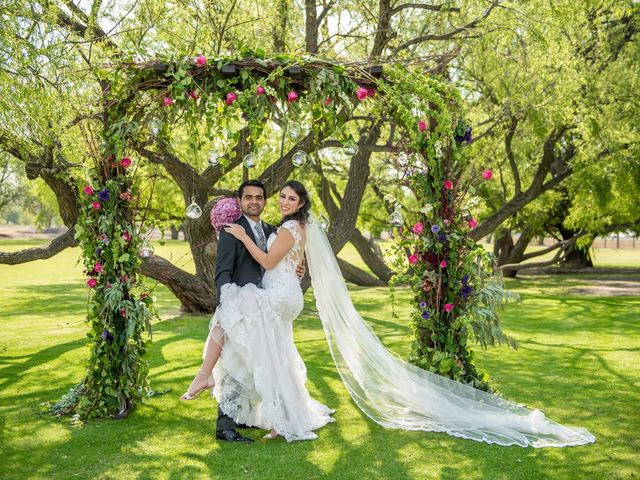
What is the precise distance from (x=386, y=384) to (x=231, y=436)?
144 centimetres

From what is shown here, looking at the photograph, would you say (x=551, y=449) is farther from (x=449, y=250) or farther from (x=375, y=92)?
(x=375, y=92)

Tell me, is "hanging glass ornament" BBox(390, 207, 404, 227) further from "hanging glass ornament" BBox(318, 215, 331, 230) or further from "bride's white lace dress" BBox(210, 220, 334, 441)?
"bride's white lace dress" BBox(210, 220, 334, 441)

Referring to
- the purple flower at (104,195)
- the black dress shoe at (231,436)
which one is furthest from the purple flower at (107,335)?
the black dress shoe at (231,436)

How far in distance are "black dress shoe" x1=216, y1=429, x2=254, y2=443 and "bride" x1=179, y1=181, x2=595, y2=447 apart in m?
0.14

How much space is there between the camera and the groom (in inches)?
209

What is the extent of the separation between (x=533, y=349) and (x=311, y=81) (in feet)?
18.5

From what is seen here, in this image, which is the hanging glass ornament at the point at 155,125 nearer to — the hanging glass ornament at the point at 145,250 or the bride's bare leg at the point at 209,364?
the hanging glass ornament at the point at 145,250

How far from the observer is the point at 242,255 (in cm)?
538

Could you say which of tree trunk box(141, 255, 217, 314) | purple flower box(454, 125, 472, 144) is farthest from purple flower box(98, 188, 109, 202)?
tree trunk box(141, 255, 217, 314)

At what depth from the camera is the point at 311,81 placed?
5.66m

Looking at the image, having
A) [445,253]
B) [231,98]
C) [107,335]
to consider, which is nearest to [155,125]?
[231,98]

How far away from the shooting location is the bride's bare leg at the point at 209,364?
5.30 metres

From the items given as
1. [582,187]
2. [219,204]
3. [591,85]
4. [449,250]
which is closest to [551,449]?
[449,250]

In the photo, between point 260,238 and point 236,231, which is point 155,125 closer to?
point 236,231
